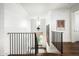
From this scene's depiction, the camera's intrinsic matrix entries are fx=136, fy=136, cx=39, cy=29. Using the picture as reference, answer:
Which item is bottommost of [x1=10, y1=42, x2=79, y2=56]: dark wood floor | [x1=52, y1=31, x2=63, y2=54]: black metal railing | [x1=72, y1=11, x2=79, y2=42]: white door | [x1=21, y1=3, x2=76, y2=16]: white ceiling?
[x1=10, y1=42, x2=79, y2=56]: dark wood floor

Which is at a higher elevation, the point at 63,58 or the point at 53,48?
the point at 53,48

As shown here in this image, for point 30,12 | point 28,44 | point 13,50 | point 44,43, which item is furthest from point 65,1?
point 13,50

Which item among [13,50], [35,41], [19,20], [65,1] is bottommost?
[13,50]

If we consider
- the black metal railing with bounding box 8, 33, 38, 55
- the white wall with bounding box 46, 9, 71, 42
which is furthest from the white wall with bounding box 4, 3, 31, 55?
the white wall with bounding box 46, 9, 71, 42

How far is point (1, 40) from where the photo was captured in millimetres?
2078

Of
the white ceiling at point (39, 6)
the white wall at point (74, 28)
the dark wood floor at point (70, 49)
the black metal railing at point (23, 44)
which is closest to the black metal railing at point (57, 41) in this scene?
the dark wood floor at point (70, 49)

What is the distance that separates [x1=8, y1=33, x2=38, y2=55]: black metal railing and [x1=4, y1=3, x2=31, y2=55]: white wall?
3.0 inches

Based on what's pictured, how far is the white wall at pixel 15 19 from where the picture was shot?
206 centimetres

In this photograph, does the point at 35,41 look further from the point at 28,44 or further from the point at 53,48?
the point at 53,48

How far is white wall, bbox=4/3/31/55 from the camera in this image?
2.06m

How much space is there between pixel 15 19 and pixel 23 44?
0.40 metres

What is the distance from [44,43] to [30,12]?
20.5 inches

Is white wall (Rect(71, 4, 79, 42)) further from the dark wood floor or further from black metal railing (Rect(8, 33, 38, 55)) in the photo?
black metal railing (Rect(8, 33, 38, 55))

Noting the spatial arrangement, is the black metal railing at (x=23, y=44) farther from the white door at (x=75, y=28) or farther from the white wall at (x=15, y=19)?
the white door at (x=75, y=28)
